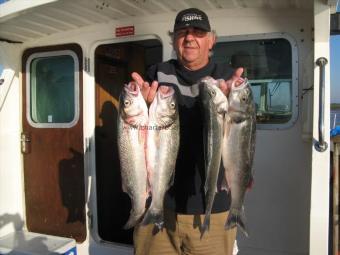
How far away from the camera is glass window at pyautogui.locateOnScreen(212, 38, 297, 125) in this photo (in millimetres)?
3295

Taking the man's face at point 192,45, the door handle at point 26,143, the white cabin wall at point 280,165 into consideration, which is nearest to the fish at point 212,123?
the man's face at point 192,45

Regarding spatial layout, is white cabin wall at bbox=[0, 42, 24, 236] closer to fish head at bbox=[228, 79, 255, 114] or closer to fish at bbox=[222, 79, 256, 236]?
fish at bbox=[222, 79, 256, 236]

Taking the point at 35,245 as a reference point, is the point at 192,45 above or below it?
above

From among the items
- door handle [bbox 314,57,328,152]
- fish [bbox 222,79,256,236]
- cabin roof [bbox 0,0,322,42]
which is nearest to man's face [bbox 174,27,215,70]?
fish [bbox 222,79,256,236]

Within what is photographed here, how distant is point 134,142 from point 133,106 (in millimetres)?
205

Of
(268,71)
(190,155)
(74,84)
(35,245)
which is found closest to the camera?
(190,155)

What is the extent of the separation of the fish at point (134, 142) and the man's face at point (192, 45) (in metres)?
0.43

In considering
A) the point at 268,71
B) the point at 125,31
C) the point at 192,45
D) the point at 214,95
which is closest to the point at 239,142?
the point at 214,95

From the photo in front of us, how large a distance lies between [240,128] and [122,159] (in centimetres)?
68

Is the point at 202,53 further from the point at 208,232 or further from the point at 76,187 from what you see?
the point at 76,187

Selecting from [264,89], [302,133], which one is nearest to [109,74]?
[264,89]

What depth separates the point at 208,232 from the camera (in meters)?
2.47

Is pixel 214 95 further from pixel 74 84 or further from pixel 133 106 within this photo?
pixel 74 84

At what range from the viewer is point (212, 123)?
1946 mm
